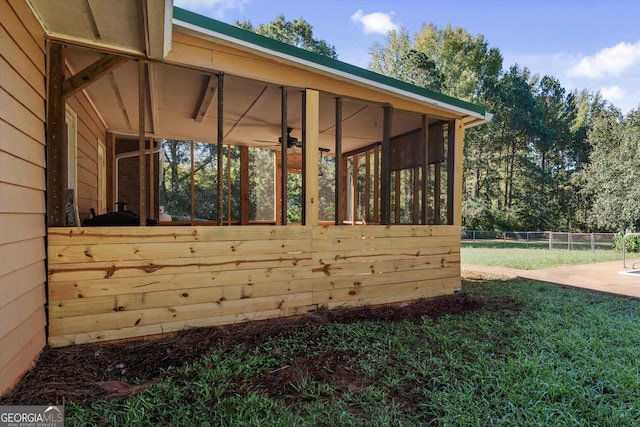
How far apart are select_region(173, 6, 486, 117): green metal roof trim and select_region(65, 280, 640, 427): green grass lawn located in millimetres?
2750

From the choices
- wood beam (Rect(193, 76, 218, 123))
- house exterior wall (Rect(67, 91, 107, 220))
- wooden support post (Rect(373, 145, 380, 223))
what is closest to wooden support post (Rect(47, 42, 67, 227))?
house exterior wall (Rect(67, 91, 107, 220))

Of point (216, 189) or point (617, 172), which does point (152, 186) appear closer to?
point (216, 189)

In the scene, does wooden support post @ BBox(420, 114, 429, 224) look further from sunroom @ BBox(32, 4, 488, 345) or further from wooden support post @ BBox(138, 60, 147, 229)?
wooden support post @ BBox(138, 60, 147, 229)

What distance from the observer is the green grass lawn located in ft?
5.93

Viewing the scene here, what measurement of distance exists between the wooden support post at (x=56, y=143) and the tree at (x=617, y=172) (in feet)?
67.3

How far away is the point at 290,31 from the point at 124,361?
21.2 metres

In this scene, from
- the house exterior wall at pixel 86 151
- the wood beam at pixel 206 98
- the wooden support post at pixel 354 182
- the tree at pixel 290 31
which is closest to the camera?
the wood beam at pixel 206 98

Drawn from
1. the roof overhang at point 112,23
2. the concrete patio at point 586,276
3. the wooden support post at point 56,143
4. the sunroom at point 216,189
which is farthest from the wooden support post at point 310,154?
the concrete patio at point 586,276

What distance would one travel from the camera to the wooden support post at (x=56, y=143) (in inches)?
98.3

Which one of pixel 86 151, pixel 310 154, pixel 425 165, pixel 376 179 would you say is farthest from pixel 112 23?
Answer: pixel 376 179

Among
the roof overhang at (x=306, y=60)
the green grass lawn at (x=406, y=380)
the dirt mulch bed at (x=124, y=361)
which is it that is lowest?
the green grass lawn at (x=406, y=380)

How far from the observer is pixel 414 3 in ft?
64.6

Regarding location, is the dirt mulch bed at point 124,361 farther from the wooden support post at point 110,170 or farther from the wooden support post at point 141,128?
the wooden support post at point 110,170

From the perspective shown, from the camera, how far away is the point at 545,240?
50.5 feet
